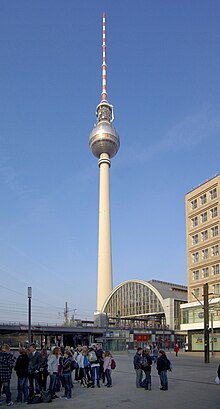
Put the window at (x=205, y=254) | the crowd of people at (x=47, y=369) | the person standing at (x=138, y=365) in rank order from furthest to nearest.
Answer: the window at (x=205, y=254)
the person standing at (x=138, y=365)
the crowd of people at (x=47, y=369)

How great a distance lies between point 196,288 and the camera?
2485 inches

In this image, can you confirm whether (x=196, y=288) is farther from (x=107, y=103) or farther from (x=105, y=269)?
(x=107, y=103)

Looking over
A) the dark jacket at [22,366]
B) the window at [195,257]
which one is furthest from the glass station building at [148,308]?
the dark jacket at [22,366]

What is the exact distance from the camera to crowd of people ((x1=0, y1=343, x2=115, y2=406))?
1459cm

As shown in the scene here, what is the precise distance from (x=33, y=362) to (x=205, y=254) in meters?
47.7

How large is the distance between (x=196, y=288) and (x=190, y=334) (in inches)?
254

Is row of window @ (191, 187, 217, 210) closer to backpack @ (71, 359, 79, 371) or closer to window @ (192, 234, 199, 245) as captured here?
window @ (192, 234, 199, 245)

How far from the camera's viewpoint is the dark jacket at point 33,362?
15955mm

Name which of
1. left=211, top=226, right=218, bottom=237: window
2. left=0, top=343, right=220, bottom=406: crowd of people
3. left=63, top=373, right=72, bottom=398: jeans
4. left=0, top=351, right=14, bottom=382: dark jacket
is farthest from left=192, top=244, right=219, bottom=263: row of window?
left=0, top=351, right=14, bottom=382: dark jacket

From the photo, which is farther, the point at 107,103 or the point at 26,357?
the point at 107,103

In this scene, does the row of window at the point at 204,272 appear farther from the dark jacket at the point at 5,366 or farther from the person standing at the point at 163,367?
the dark jacket at the point at 5,366

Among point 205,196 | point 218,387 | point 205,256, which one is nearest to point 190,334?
point 205,256

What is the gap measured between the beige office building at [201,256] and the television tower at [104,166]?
5925cm

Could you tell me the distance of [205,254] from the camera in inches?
2410
